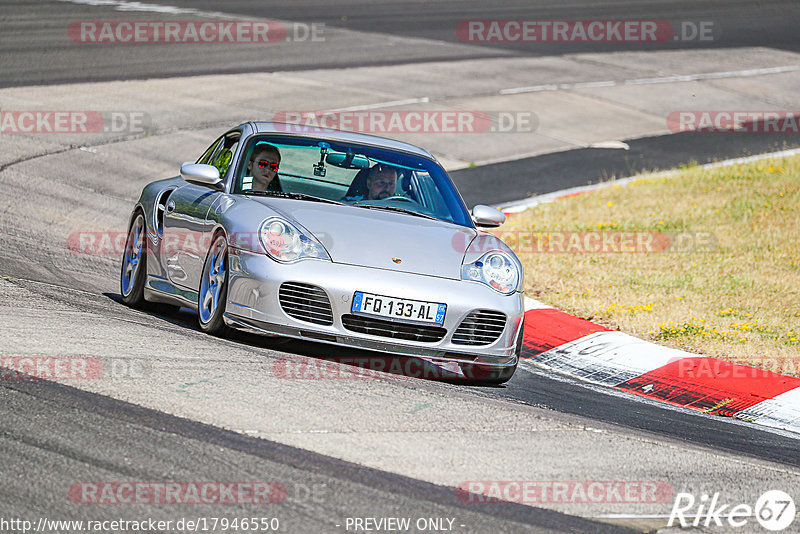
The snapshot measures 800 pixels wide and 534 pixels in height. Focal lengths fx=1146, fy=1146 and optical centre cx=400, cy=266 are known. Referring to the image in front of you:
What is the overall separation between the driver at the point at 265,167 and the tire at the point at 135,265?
1.10 metres

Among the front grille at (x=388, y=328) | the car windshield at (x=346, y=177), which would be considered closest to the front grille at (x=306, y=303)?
the front grille at (x=388, y=328)

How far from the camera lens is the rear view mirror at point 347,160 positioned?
7.61 m

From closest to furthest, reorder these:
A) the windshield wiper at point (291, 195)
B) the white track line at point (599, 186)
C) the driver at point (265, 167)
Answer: the windshield wiper at point (291, 195) → the driver at point (265, 167) → the white track line at point (599, 186)

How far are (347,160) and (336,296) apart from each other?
5.40 ft

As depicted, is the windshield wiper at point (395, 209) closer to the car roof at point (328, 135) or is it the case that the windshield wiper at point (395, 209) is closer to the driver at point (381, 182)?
the driver at point (381, 182)

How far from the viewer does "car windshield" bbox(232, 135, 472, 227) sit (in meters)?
7.43

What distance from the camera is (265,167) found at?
24.6ft

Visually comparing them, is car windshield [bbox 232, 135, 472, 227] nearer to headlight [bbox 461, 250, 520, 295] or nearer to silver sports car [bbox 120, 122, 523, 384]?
silver sports car [bbox 120, 122, 523, 384]

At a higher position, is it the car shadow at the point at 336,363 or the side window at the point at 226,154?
the side window at the point at 226,154

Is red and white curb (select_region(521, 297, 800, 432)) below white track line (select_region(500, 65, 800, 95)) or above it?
below

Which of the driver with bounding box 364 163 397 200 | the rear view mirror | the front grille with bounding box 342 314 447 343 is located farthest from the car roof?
the front grille with bounding box 342 314 447 343

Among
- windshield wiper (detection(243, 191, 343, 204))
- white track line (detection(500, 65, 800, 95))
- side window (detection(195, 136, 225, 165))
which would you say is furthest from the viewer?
white track line (detection(500, 65, 800, 95))

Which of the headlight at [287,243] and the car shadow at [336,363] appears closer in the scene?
the car shadow at [336,363]

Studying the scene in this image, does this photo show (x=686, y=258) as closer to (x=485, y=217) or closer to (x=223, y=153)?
(x=485, y=217)
